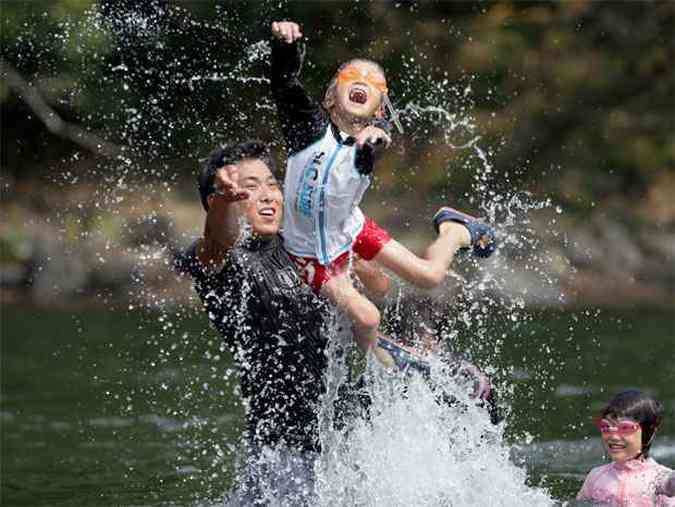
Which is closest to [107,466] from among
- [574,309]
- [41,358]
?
[41,358]

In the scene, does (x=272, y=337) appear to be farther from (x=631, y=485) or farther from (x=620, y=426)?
(x=631, y=485)

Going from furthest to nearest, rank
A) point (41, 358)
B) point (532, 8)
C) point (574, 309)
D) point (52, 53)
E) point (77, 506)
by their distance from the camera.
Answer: point (532, 8), point (574, 309), point (52, 53), point (41, 358), point (77, 506)

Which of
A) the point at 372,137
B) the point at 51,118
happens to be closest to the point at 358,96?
the point at 372,137

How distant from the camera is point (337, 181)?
257 inches

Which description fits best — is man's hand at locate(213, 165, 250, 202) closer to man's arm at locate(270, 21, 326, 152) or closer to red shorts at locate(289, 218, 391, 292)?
man's arm at locate(270, 21, 326, 152)

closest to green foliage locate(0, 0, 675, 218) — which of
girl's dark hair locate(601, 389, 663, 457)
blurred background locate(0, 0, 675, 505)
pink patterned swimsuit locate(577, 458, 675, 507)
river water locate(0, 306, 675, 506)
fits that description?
blurred background locate(0, 0, 675, 505)

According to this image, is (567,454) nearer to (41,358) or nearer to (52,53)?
(41,358)

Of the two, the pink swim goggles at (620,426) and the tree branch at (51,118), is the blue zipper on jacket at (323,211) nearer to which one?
the pink swim goggles at (620,426)

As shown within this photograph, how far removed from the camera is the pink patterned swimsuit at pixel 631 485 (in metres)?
6.93

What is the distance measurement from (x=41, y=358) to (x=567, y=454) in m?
5.64

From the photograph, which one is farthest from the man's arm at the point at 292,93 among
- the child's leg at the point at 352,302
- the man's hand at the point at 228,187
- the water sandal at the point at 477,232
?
the water sandal at the point at 477,232

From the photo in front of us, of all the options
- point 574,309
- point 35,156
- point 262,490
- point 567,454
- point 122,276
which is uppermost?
point 35,156

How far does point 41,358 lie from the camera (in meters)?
13.3

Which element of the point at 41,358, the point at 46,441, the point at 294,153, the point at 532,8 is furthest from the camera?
the point at 532,8
